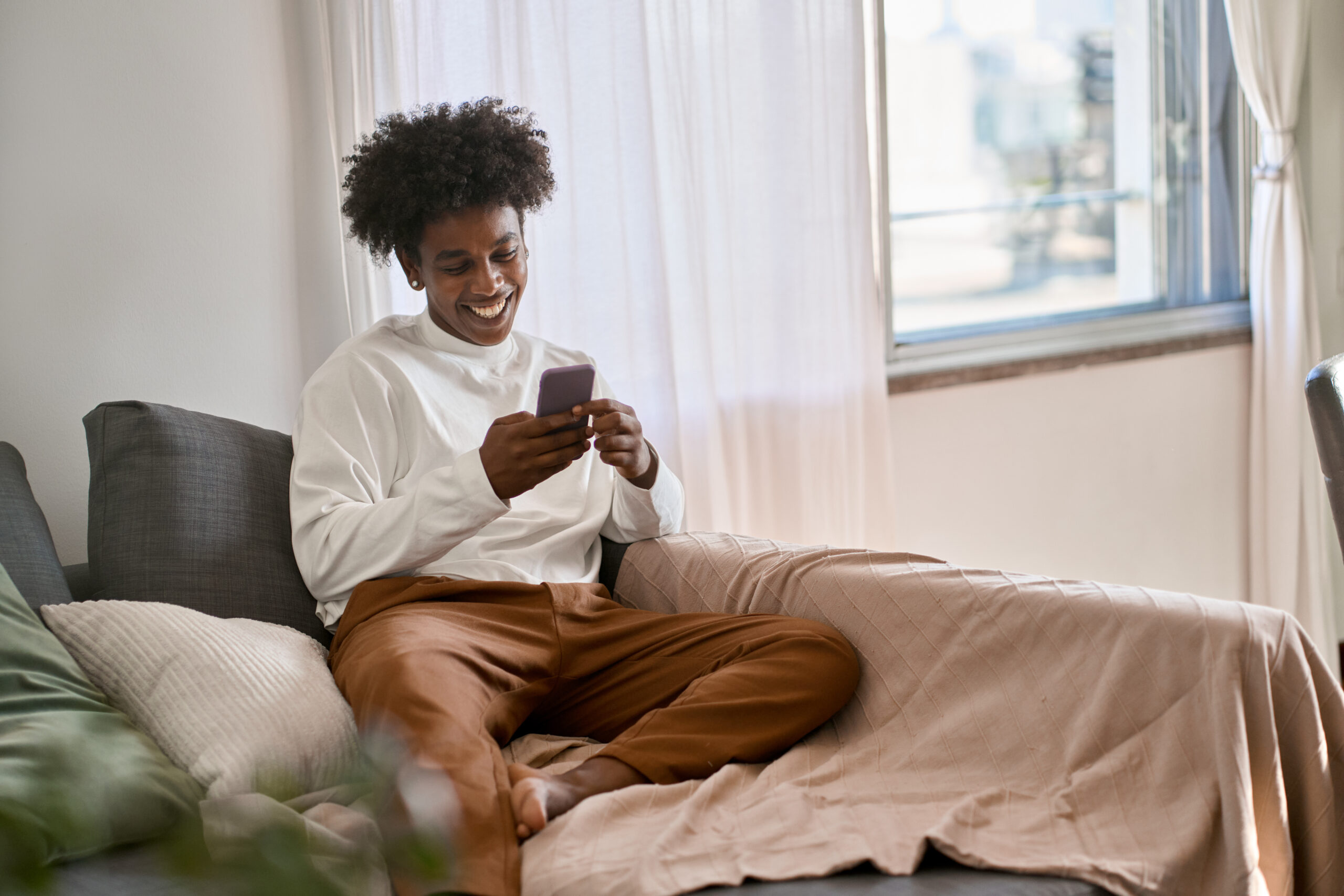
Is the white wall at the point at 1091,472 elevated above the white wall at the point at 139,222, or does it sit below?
below

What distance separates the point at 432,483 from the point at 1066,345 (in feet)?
6.34

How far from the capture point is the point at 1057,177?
9.82ft

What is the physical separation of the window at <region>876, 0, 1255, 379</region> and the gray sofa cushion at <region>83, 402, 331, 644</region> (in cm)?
155

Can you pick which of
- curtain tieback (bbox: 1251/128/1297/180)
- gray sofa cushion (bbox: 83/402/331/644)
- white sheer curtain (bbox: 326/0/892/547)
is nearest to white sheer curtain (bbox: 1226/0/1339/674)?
curtain tieback (bbox: 1251/128/1297/180)

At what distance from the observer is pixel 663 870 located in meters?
1.06

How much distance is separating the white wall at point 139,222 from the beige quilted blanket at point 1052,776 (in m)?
0.99

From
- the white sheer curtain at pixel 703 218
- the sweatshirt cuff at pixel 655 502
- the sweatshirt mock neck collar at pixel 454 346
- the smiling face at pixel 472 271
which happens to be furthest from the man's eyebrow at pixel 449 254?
the sweatshirt cuff at pixel 655 502

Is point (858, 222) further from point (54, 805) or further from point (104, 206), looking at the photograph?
point (54, 805)

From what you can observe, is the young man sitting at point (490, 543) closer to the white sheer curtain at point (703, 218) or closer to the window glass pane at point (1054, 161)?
the white sheer curtain at point (703, 218)

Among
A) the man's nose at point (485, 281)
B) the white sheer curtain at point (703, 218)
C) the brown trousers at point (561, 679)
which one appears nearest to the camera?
the brown trousers at point (561, 679)

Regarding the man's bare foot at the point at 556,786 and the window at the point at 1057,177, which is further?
the window at the point at 1057,177

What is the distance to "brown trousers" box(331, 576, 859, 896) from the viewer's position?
1225 millimetres

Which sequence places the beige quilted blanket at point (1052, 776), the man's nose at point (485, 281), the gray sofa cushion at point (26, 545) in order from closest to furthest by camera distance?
1. the beige quilted blanket at point (1052, 776)
2. the gray sofa cushion at point (26, 545)
3. the man's nose at point (485, 281)

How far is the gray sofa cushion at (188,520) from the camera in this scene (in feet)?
5.06
